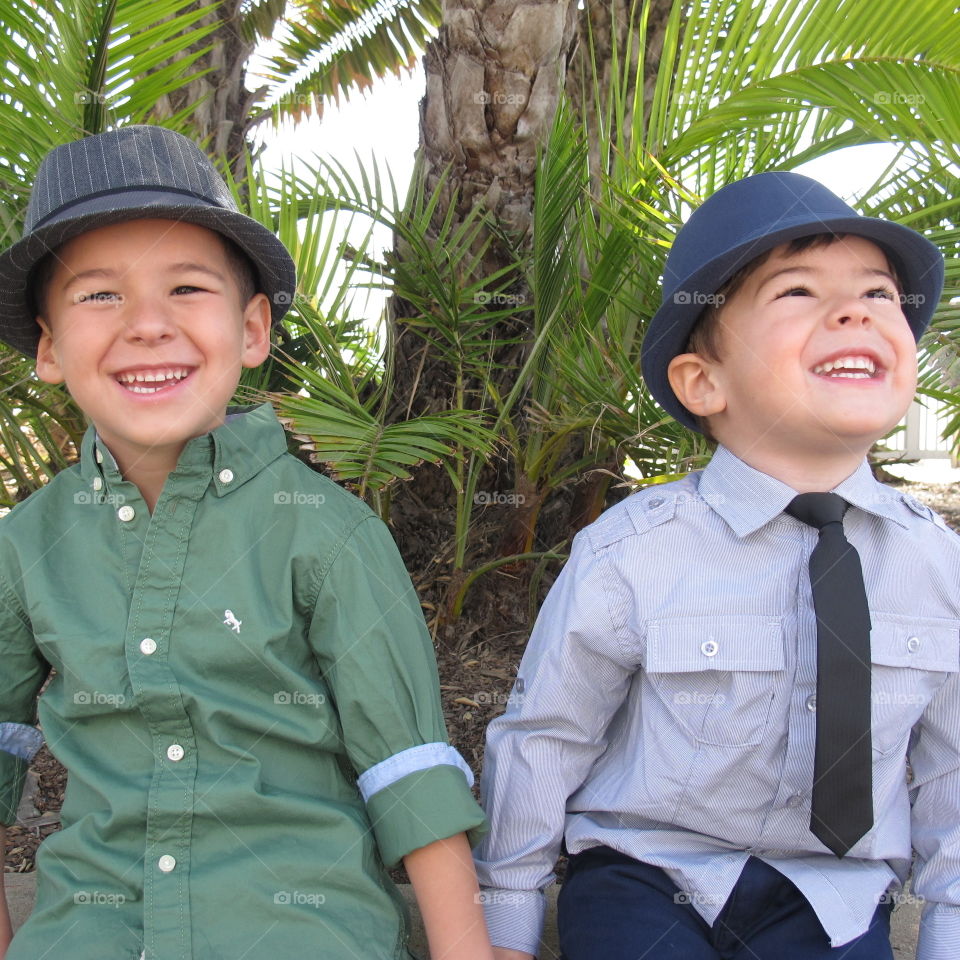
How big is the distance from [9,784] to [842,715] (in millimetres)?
1375

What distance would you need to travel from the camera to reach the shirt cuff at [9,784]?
1702 mm

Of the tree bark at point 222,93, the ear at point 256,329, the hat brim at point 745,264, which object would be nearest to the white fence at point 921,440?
the tree bark at point 222,93

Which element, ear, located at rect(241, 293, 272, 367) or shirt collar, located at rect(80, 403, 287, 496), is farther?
ear, located at rect(241, 293, 272, 367)

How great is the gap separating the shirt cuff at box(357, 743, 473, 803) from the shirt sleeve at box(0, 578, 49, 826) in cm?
60

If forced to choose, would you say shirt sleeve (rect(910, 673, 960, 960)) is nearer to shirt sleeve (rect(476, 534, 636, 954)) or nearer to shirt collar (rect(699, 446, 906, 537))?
shirt collar (rect(699, 446, 906, 537))

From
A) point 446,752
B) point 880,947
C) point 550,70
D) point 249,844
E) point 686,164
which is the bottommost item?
point 880,947

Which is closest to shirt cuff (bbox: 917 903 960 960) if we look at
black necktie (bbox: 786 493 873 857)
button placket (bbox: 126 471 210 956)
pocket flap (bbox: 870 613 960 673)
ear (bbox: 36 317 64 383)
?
black necktie (bbox: 786 493 873 857)

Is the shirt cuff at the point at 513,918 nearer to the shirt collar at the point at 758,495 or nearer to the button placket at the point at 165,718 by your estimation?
the button placket at the point at 165,718

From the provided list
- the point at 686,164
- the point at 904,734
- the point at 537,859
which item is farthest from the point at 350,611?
the point at 686,164

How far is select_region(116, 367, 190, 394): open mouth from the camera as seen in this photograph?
1.59 meters

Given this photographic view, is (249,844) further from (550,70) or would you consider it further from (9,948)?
(550,70)

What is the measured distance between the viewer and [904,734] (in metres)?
1.65

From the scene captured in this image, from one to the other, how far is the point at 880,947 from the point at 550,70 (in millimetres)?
2380

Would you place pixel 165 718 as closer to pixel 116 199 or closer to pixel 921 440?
pixel 116 199
